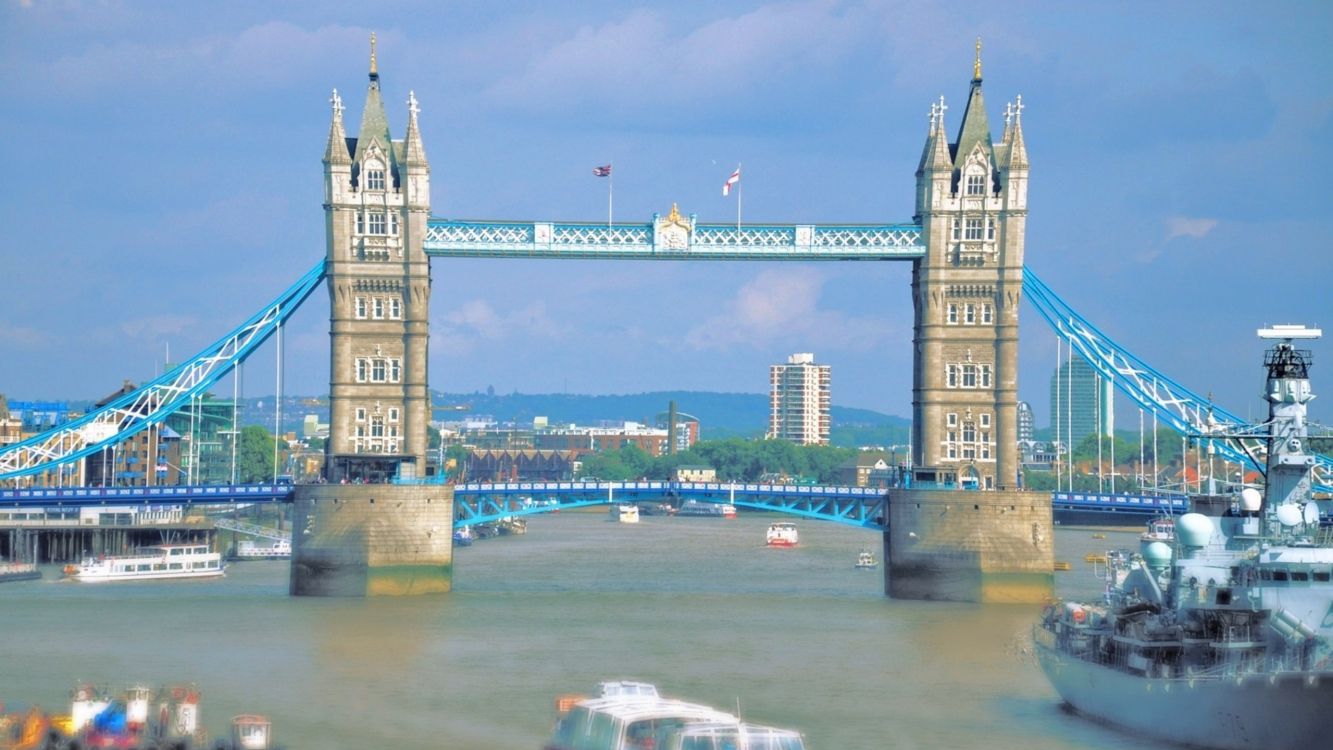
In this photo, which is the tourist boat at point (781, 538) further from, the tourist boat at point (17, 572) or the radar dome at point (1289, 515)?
the radar dome at point (1289, 515)

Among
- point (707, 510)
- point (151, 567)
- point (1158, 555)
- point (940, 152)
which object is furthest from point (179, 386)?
point (707, 510)

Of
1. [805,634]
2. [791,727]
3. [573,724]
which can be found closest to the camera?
[573,724]

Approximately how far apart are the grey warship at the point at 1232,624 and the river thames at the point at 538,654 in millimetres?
1531

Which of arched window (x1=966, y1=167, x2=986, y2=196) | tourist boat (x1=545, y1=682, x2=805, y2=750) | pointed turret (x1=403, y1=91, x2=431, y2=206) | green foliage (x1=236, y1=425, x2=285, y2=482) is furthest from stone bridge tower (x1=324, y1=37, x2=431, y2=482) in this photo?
green foliage (x1=236, y1=425, x2=285, y2=482)

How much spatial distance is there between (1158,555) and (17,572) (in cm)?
6315

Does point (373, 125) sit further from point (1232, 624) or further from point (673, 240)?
point (1232, 624)

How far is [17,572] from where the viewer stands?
335ft

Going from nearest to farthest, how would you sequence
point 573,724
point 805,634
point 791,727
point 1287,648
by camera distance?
point 573,724, point 1287,648, point 791,727, point 805,634

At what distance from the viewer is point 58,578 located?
4114 inches

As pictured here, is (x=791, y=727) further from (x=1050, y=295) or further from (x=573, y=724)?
(x=1050, y=295)

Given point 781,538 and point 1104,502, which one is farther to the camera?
point 781,538

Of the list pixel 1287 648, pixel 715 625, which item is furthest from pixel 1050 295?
pixel 1287 648

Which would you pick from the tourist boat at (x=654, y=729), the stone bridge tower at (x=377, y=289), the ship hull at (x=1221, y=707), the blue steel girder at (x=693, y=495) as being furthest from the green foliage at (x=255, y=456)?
the tourist boat at (x=654, y=729)

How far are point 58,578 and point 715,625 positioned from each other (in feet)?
132
